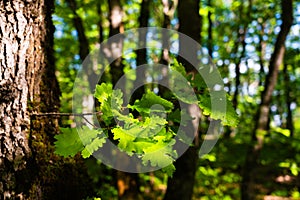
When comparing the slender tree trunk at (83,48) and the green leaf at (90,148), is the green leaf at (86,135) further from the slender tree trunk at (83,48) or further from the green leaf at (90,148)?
the slender tree trunk at (83,48)

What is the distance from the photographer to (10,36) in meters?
1.73

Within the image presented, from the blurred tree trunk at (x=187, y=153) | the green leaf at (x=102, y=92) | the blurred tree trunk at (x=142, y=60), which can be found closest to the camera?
the green leaf at (x=102, y=92)

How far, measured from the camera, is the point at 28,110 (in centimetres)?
181

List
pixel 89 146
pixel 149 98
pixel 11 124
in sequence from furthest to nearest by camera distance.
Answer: pixel 11 124, pixel 149 98, pixel 89 146

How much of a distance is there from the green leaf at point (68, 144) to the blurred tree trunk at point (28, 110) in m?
0.41

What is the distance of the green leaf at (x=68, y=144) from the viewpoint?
1444 millimetres

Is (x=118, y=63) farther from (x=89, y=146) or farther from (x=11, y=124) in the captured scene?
(x=89, y=146)

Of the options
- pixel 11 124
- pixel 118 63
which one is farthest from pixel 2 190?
pixel 118 63

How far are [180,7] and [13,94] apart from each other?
97.8 inches

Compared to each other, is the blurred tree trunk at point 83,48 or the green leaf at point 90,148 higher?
the blurred tree trunk at point 83,48

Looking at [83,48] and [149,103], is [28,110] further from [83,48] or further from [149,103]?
[83,48]

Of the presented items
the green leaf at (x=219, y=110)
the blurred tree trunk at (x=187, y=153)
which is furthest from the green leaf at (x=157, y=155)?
the blurred tree trunk at (x=187, y=153)

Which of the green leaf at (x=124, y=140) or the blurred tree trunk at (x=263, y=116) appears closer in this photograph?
the green leaf at (x=124, y=140)

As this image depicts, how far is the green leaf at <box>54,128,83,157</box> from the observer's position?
4.74 feet
